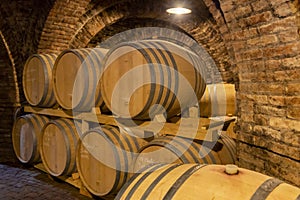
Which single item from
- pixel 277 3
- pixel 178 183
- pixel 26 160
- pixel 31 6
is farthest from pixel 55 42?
pixel 178 183

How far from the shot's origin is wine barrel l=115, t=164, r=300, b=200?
144 cm

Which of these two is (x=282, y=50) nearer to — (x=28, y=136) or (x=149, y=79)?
(x=149, y=79)

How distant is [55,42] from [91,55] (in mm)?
2724

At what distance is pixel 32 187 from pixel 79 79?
1.80 metres

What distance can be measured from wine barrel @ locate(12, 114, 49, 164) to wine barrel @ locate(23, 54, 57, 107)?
0.29m

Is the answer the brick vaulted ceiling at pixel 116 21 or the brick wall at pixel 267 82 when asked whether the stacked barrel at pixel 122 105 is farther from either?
the brick vaulted ceiling at pixel 116 21

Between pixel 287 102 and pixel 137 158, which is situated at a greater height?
pixel 287 102

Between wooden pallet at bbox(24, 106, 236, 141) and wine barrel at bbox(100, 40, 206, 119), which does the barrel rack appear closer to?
wooden pallet at bbox(24, 106, 236, 141)

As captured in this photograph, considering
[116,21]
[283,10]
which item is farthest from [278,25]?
[116,21]

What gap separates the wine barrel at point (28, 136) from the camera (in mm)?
5351

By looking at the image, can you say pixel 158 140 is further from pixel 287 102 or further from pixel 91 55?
pixel 91 55

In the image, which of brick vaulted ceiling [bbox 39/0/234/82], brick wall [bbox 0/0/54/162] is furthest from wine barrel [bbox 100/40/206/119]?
brick wall [bbox 0/0/54/162]

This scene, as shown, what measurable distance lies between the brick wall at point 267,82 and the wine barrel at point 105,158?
125 cm

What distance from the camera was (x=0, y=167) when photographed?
5969mm
